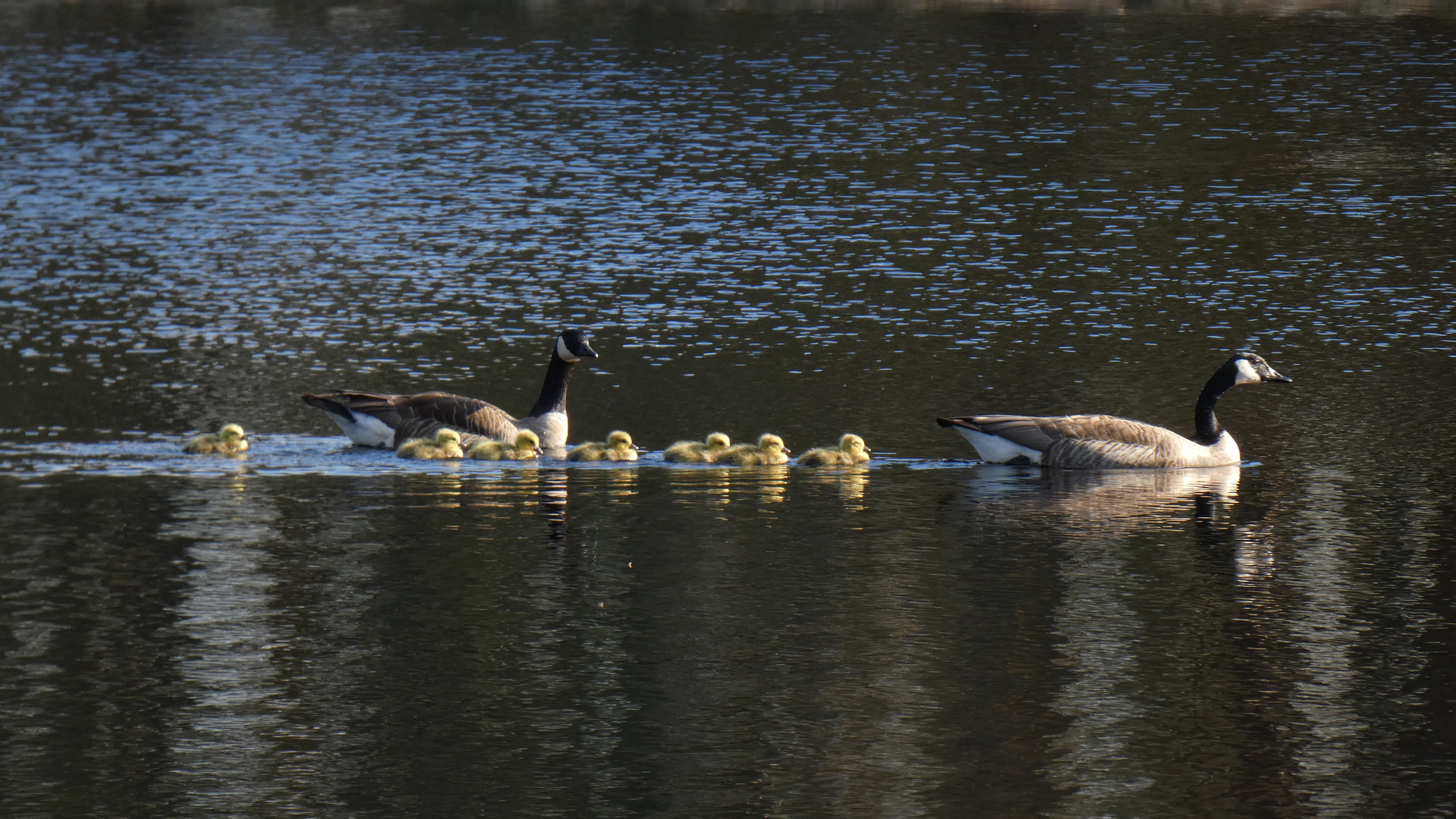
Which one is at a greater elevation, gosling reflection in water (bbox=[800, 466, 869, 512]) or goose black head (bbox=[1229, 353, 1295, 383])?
goose black head (bbox=[1229, 353, 1295, 383])

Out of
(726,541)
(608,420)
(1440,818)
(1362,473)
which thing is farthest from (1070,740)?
(608,420)

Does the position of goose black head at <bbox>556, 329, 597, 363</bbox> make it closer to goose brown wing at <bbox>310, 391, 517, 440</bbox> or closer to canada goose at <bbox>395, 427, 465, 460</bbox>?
goose brown wing at <bbox>310, 391, 517, 440</bbox>

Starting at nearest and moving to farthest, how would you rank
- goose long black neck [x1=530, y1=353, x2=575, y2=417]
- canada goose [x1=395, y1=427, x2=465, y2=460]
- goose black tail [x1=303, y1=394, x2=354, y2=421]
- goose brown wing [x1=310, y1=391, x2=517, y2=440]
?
canada goose [x1=395, y1=427, x2=465, y2=460]
goose brown wing [x1=310, y1=391, x2=517, y2=440]
goose black tail [x1=303, y1=394, x2=354, y2=421]
goose long black neck [x1=530, y1=353, x2=575, y2=417]

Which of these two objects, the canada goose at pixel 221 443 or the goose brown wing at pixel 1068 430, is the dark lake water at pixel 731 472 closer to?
the canada goose at pixel 221 443

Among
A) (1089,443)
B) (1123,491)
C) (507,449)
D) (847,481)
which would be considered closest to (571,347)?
(507,449)

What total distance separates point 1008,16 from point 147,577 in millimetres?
71809

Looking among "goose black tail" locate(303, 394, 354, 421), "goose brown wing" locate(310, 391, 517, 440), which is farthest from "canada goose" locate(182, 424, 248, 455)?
"goose brown wing" locate(310, 391, 517, 440)

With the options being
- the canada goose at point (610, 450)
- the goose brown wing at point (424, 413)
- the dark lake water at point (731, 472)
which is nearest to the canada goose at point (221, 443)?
the dark lake water at point (731, 472)

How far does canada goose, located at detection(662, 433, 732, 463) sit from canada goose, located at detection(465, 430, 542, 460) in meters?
1.62

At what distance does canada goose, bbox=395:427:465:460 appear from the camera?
2428cm

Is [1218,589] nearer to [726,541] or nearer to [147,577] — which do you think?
[726,541]

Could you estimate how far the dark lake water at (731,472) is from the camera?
44.6 feet

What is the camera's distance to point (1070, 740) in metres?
13.7

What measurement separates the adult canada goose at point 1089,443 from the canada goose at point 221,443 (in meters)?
7.93
